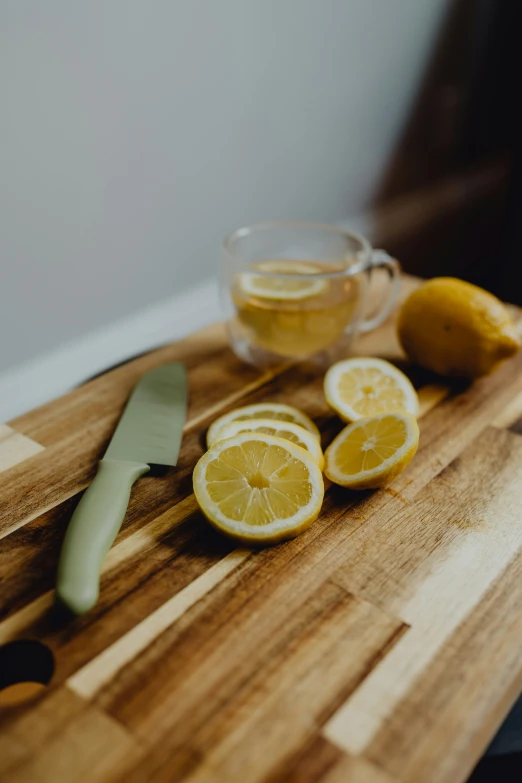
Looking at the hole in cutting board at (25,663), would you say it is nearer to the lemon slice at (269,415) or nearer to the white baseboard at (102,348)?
the lemon slice at (269,415)

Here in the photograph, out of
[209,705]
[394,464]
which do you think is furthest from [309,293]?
[209,705]

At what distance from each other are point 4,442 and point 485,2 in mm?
1795

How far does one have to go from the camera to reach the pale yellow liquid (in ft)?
3.31

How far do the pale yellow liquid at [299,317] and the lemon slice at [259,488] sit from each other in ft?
0.86

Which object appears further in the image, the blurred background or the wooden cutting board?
the blurred background

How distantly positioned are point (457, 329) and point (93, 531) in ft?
1.85

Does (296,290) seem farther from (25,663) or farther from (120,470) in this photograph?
(25,663)

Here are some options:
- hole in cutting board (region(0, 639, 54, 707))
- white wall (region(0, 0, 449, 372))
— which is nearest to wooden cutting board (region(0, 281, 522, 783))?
hole in cutting board (region(0, 639, 54, 707))

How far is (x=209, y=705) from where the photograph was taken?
604 mm

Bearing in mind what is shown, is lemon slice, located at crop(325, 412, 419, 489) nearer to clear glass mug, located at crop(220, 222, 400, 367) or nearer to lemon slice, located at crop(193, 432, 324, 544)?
lemon slice, located at crop(193, 432, 324, 544)

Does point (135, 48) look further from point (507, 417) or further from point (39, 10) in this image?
point (507, 417)

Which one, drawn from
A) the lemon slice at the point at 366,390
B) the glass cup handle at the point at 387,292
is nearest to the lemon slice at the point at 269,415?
the lemon slice at the point at 366,390

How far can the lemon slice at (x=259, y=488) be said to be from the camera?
74 centimetres

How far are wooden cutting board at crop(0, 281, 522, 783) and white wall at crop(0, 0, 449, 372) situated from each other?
11.2 inches
